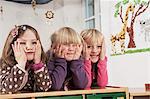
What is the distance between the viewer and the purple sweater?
1056 mm

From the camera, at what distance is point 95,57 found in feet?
4.12

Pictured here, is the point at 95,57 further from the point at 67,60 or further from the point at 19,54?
the point at 19,54

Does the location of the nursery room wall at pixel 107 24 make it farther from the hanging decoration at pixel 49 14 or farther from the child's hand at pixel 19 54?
the child's hand at pixel 19 54

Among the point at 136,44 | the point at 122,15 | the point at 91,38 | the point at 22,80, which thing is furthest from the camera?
the point at 122,15

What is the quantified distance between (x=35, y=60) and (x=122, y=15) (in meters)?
1.43

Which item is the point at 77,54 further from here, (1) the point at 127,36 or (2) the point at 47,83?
(1) the point at 127,36

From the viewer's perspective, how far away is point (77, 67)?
1.10 metres

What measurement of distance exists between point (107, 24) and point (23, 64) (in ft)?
5.17

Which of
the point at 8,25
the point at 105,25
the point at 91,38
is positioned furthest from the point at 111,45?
the point at 91,38

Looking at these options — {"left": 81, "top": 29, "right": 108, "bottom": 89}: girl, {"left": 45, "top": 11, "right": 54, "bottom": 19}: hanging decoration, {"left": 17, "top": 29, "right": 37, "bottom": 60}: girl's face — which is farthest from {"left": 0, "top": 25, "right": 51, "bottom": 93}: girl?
{"left": 45, "top": 11, "right": 54, "bottom": 19}: hanging decoration

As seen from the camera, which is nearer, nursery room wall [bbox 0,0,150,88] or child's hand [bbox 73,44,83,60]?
child's hand [bbox 73,44,83,60]

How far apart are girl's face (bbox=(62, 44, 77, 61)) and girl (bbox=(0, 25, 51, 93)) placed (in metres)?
0.09

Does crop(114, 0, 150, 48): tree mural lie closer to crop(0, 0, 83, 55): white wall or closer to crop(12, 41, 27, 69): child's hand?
crop(0, 0, 83, 55): white wall

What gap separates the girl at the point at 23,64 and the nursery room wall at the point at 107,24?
0.88m
